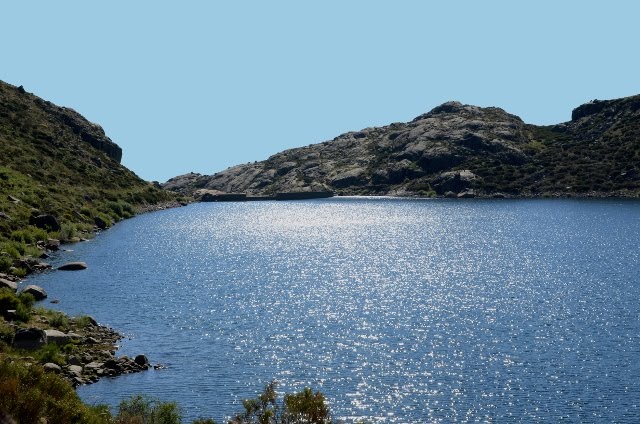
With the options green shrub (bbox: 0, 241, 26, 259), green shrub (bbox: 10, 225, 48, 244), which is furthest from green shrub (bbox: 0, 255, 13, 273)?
green shrub (bbox: 10, 225, 48, 244)

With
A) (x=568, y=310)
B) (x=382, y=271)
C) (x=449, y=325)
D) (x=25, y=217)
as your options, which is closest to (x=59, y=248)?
(x=25, y=217)

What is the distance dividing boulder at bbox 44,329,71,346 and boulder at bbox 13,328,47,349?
5.80 feet

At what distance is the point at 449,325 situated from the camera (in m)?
71.6

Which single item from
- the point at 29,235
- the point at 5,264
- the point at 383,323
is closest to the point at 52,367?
the point at 383,323

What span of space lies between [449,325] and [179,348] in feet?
93.5

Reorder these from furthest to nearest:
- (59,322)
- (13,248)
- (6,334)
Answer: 1. (13,248)
2. (59,322)
3. (6,334)

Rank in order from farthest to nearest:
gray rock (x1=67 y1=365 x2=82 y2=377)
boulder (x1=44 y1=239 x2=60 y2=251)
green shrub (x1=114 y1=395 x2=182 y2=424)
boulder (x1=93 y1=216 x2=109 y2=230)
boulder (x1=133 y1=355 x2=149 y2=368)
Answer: boulder (x1=93 y1=216 x2=109 y2=230) < boulder (x1=44 y1=239 x2=60 y2=251) < boulder (x1=133 y1=355 x2=149 y2=368) < gray rock (x1=67 y1=365 x2=82 y2=377) < green shrub (x1=114 y1=395 x2=182 y2=424)

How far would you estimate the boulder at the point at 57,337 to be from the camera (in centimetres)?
5618

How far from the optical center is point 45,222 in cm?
12362

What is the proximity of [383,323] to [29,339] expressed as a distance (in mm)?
35604

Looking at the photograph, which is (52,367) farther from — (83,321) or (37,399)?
(37,399)

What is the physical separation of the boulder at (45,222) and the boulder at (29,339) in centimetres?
7268

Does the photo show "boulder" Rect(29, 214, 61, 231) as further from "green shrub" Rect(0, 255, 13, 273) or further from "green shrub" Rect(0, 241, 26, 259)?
"green shrub" Rect(0, 255, 13, 273)

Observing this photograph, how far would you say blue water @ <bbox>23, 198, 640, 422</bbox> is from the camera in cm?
4953
